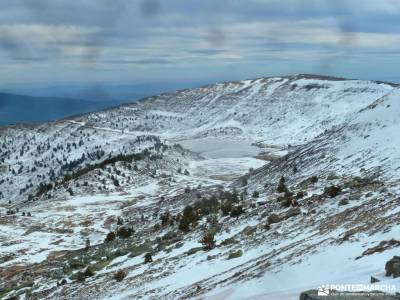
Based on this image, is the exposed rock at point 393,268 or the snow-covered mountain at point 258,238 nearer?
the exposed rock at point 393,268

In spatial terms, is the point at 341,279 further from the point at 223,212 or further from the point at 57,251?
the point at 57,251

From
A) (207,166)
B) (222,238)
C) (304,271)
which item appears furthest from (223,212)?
(207,166)

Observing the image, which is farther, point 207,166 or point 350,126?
point 207,166

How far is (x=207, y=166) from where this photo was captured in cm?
15162

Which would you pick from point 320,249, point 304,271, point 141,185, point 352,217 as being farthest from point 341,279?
point 141,185

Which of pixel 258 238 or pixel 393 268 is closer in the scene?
pixel 393 268

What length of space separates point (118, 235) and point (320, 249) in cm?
3731

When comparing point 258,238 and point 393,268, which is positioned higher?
point 393,268

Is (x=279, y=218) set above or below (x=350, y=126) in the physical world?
below

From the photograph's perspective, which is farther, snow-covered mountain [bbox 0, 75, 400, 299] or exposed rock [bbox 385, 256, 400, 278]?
snow-covered mountain [bbox 0, 75, 400, 299]

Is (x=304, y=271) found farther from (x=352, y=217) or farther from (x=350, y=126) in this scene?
(x=350, y=126)

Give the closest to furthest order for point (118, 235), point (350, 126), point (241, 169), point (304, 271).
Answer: point (304, 271) < point (118, 235) < point (350, 126) < point (241, 169)

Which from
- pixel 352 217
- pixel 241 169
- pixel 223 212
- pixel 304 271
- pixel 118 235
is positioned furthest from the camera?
pixel 241 169

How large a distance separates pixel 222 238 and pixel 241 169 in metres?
107
